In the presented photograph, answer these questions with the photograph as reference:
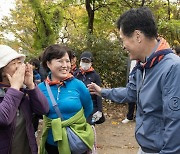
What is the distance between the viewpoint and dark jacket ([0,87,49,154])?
215 centimetres

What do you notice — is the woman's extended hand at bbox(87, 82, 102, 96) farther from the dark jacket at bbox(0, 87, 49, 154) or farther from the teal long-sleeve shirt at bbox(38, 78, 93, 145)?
the dark jacket at bbox(0, 87, 49, 154)

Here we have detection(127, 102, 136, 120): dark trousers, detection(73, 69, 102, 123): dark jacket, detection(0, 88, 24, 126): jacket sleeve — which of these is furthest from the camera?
detection(127, 102, 136, 120): dark trousers

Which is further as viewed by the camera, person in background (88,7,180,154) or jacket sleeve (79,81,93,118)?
jacket sleeve (79,81,93,118)

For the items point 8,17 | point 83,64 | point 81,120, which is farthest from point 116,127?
point 8,17

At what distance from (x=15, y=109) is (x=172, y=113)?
1141 millimetres

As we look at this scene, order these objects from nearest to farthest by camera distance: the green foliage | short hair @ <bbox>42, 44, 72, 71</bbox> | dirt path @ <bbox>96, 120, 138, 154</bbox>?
1. short hair @ <bbox>42, 44, 72, 71</bbox>
2. dirt path @ <bbox>96, 120, 138, 154</bbox>
3. the green foliage

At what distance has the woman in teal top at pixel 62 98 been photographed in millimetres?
2885

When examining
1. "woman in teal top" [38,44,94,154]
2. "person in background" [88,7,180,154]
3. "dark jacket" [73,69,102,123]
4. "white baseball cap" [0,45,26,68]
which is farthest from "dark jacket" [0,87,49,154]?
"dark jacket" [73,69,102,123]

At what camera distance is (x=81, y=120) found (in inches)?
118

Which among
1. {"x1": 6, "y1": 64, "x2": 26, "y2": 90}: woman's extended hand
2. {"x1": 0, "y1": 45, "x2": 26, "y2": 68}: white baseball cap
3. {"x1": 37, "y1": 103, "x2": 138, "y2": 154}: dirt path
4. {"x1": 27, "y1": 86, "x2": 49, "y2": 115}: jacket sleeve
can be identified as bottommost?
{"x1": 37, "y1": 103, "x2": 138, "y2": 154}: dirt path

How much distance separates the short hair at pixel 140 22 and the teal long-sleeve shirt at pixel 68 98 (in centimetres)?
109

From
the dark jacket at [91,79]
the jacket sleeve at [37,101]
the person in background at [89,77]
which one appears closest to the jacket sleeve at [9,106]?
the jacket sleeve at [37,101]

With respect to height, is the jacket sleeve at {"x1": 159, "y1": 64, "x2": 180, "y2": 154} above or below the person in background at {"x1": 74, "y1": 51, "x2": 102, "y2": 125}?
above

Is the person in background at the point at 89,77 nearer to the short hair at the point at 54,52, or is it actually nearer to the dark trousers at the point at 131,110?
the short hair at the point at 54,52
